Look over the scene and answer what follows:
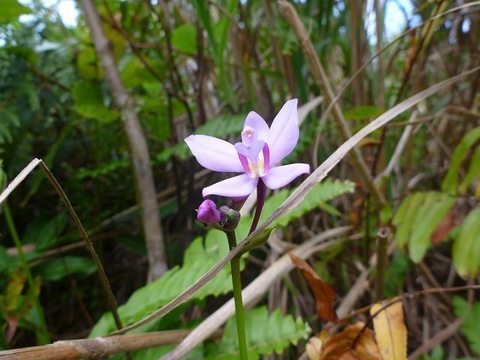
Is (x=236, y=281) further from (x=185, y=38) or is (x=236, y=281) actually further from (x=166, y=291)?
(x=185, y=38)

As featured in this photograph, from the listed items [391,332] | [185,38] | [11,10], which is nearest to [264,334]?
[391,332]

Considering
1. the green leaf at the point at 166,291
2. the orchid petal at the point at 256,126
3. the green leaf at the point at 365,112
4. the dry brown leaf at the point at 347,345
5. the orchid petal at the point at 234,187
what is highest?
the orchid petal at the point at 256,126

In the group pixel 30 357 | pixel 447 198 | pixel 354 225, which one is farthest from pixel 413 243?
pixel 30 357

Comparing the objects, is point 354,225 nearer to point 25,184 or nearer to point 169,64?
point 169,64

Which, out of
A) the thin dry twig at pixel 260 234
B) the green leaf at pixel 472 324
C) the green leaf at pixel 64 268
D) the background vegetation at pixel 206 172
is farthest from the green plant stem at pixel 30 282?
the green leaf at pixel 472 324

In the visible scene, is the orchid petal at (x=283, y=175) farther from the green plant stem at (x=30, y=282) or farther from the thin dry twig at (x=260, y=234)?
the green plant stem at (x=30, y=282)

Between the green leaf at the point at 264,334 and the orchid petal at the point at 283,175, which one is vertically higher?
the orchid petal at the point at 283,175
